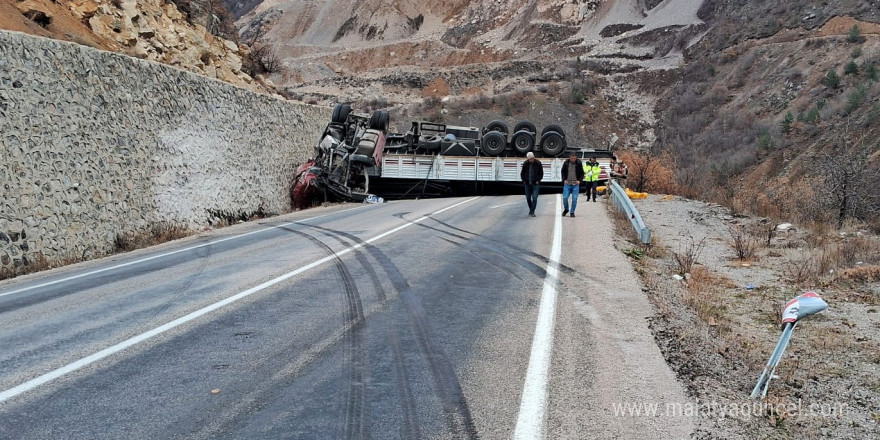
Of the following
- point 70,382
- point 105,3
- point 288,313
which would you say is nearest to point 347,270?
point 288,313

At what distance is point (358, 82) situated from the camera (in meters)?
66.0

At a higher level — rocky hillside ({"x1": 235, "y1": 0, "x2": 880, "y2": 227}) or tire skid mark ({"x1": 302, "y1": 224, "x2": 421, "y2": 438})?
rocky hillside ({"x1": 235, "y1": 0, "x2": 880, "y2": 227})

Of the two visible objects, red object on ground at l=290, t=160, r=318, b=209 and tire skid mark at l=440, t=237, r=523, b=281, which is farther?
red object on ground at l=290, t=160, r=318, b=209

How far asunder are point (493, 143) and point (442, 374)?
24.0 metres

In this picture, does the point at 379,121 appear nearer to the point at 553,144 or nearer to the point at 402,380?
the point at 553,144

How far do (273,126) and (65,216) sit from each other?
38.8ft

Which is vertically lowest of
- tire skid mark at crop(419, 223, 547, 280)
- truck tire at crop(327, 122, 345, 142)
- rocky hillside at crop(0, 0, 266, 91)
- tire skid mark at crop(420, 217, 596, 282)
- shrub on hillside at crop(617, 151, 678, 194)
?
tire skid mark at crop(419, 223, 547, 280)

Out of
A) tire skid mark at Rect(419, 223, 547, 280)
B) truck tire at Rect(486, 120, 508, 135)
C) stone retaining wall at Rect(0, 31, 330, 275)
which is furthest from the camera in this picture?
truck tire at Rect(486, 120, 508, 135)

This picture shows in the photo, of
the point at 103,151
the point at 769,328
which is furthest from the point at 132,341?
the point at 103,151

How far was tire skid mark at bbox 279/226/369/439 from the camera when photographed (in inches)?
160

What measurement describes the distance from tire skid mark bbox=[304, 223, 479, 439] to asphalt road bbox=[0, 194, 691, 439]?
0.02m

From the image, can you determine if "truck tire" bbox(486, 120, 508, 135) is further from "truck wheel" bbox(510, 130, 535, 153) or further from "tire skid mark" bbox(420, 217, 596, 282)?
"tire skid mark" bbox(420, 217, 596, 282)

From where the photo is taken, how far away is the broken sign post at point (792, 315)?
4.26 metres

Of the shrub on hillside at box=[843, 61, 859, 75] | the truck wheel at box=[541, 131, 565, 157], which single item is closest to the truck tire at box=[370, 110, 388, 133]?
the truck wheel at box=[541, 131, 565, 157]
